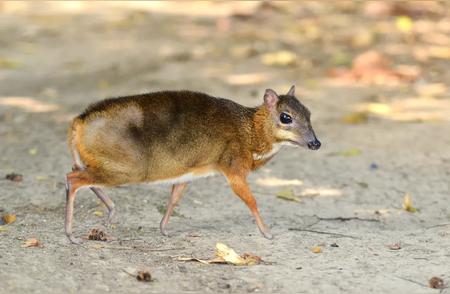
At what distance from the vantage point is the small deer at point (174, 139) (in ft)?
19.5

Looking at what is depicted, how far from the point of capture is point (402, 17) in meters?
14.1

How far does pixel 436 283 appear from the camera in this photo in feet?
17.5

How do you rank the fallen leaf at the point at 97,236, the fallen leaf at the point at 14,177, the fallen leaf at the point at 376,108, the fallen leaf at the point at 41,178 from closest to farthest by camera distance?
the fallen leaf at the point at 97,236
the fallen leaf at the point at 14,177
the fallen leaf at the point at 41,178
the fallen leaf at the point at 376,108

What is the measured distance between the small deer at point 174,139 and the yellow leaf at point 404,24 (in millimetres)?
7159

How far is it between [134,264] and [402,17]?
9.43m

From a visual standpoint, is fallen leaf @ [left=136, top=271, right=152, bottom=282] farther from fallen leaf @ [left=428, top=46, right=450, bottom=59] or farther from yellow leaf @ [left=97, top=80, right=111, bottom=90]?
fallen leaf @ [left=428, top=46, right=450, bottom=59]

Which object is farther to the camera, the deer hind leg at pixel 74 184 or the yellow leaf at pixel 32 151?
the yellow leaf at pixel 32 151

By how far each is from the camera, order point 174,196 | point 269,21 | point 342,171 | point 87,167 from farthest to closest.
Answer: point 269,21 < point 342,171 < point 174,196 < point 87,167

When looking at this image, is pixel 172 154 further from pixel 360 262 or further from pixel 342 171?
pixel 342 171

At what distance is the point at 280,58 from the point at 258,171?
3894 millimetres

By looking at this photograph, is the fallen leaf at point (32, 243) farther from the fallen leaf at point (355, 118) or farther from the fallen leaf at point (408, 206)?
the fallen leaf at point (355, 118)

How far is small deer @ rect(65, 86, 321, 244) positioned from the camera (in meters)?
5.95

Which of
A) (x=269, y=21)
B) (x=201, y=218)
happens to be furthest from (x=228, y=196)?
(x=269, y=21)

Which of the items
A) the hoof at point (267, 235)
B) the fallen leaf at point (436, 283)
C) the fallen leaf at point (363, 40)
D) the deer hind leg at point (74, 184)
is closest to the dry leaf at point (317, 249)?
the hoof at point (267, 235)
